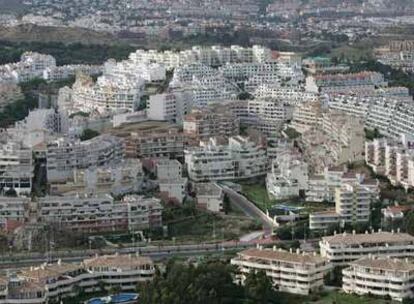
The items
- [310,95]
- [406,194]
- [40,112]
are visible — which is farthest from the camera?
[310,95]

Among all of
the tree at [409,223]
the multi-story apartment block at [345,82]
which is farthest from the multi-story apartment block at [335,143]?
the multi-story apartment block at [345,82]

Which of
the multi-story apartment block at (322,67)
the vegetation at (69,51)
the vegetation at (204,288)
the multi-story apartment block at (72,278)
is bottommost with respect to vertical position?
the vegetation at (69,51)

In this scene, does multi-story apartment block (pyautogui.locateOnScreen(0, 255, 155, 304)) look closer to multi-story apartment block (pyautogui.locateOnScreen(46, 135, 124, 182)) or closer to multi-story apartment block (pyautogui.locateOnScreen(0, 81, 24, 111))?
multi-story apartment block (pyautogui.locateOnScreen(46, 135, 124, 182))

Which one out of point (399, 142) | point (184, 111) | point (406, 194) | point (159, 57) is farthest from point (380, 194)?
point (159, 57)

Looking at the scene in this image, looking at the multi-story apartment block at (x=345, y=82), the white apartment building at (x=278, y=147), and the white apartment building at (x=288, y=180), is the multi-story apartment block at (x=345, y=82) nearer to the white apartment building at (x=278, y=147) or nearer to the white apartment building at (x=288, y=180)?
the white apartment building at (x=278, y=147)

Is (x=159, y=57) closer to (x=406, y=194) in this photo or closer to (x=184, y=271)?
(x=406, y=194)

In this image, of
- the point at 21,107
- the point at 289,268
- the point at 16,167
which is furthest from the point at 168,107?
the point at 289,268

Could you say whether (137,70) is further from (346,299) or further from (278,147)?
(346,299)
